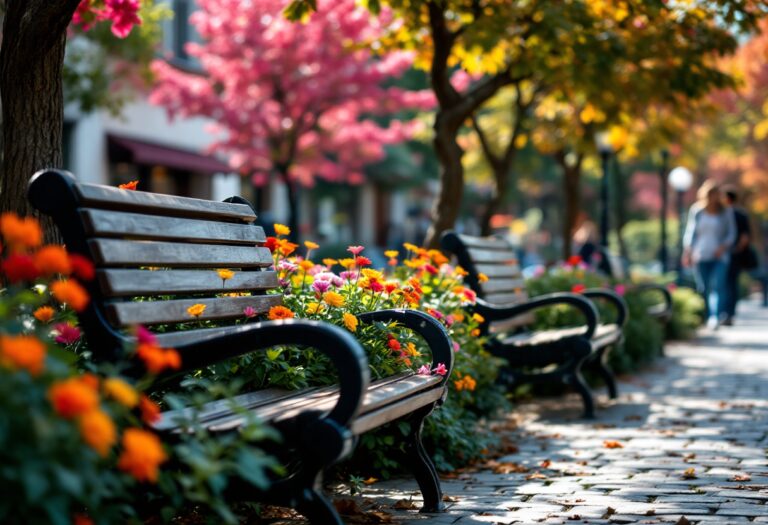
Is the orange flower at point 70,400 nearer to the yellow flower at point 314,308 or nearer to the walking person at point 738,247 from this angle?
the yellow flower at point 314,308

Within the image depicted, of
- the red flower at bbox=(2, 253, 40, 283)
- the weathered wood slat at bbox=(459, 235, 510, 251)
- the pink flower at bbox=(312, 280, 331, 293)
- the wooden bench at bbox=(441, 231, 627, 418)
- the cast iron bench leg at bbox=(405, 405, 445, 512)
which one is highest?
the weathered wood slat at bbox=(459, 235, 510, 251)

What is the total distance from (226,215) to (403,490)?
1.53 m

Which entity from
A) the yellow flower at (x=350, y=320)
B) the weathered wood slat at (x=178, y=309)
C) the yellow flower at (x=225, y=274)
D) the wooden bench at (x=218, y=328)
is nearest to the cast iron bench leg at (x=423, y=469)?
the wooden bench at (x=218, y=328)

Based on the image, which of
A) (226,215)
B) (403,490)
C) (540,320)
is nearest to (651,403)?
(540,320)

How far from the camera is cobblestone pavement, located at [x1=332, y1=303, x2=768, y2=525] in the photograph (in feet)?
13.9

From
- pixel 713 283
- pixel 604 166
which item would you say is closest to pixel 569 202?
pixel 604 166

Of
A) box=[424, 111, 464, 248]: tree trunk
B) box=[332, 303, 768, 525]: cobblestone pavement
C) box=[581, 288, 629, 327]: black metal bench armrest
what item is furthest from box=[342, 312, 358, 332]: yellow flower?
box=[424, 111, 464, 248]: tree trunk

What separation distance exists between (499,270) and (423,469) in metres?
3.65

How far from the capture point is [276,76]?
1997 centimetres

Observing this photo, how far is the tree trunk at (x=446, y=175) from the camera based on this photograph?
9.73m

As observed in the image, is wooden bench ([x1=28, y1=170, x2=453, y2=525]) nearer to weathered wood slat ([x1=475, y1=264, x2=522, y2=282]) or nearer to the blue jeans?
weathered wood slat ([x1=475, y1=264, x2=522, y2=282])

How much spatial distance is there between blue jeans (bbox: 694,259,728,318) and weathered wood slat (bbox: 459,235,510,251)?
657 cm

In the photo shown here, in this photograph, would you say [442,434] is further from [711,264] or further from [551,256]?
[551,256]

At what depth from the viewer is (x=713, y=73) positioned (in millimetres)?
9477
